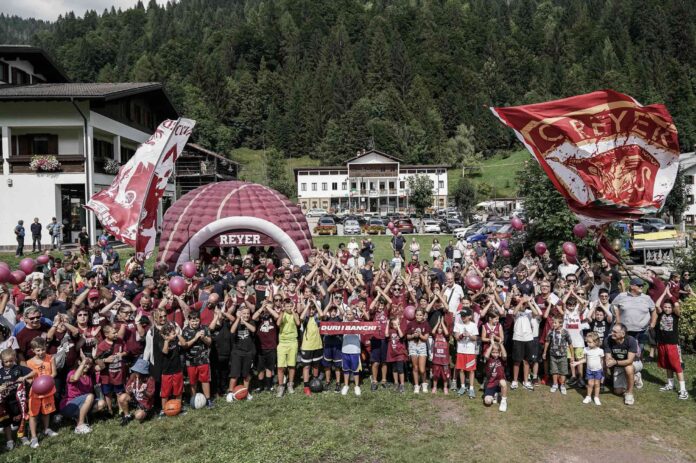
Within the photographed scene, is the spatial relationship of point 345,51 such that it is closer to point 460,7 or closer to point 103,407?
point 460,7

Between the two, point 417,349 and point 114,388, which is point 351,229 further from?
point 114,388

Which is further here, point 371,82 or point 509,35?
point 509,35

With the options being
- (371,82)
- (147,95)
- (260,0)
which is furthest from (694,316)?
(260,0)

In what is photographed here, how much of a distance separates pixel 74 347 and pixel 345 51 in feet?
434

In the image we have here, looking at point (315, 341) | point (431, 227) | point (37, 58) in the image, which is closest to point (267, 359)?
point (315, 341)

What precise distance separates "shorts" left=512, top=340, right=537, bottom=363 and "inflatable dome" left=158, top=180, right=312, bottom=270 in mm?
7446

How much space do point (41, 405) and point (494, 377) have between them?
6577 millimetres

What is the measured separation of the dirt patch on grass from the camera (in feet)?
21.4

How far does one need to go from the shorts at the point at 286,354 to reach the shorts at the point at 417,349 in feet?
6.52

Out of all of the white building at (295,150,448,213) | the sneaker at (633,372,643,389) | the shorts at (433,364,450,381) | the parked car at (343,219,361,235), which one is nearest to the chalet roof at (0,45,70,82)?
the parked car at (343,219,361,235)

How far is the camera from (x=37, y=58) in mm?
30516

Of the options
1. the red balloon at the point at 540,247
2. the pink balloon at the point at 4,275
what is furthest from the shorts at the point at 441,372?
the red balloon at the point at 540,247

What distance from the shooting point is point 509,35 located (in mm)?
143000

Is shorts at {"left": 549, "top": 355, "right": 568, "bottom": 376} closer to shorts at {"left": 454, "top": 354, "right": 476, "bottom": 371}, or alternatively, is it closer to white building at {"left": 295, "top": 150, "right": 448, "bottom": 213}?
shorts at {"left": 454, "top": 354, "right": 476, "bottom": 371}
